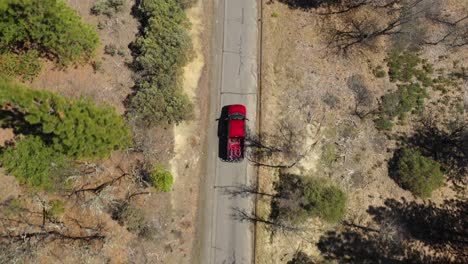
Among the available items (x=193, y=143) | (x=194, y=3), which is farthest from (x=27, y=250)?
(x=194, y=3)

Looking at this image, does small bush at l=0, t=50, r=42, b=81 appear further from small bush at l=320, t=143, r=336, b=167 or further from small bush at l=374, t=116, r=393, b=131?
small bush at l=374, t=116, r=393, b=131

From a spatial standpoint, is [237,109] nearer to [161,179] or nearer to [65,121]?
[161,179]

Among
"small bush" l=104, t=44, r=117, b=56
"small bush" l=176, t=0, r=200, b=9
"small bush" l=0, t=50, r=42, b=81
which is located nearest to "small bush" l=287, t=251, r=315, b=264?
"small bush" l=104, t=44, r=117, b=56

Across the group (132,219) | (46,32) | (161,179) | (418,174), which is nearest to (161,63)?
(46,32)

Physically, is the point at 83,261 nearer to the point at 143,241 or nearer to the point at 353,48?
the point at 143,241

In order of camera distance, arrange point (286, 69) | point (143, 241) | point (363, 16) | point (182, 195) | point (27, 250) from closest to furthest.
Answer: point (27, 250)
point (143, 241)
point (182, 195)
point (286, 69)
point (363, 16)

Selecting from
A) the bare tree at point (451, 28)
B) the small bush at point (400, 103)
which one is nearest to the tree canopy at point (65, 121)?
the small bush at point (400, 103)

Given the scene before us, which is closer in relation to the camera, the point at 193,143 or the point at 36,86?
the point at 36,86

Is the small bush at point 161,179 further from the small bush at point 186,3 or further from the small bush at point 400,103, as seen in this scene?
the small bush at point 400,103
